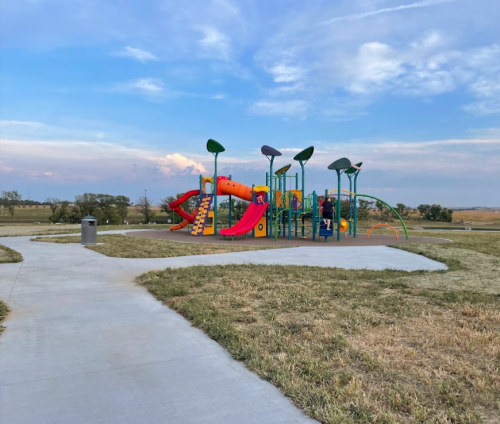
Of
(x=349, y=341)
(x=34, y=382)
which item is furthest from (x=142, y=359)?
(x=349, y=341)

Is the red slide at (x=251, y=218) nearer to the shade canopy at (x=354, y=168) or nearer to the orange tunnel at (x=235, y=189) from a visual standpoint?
the orange tunnel at (x=235, y=189)

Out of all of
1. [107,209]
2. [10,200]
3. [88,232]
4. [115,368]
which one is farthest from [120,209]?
[115,368]

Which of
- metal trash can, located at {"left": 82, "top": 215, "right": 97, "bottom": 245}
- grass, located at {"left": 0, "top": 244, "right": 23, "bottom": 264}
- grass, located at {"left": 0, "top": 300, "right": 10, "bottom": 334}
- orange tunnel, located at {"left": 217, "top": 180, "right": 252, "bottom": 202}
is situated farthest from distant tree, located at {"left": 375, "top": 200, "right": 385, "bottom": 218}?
grass, located at {"left": 0, "top": 300, "right": 10, "bottom": 334}

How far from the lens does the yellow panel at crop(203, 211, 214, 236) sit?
18.7 metres

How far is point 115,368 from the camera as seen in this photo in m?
3.13

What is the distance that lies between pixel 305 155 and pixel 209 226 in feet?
19.2

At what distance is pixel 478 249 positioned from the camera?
12047 millimetres

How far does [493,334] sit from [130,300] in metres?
4.40

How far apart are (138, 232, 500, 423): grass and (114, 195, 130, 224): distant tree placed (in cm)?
5463

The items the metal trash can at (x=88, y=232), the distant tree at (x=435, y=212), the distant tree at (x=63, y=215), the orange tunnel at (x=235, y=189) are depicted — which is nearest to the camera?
the metal trash can at (x=88, y=232)

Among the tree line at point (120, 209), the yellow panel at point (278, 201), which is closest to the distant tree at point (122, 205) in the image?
the tree line at point (120, 209)

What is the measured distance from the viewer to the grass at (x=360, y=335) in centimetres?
259

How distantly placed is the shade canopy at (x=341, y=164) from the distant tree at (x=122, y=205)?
46779 mm

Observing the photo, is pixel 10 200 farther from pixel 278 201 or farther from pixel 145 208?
pixel 278 201
